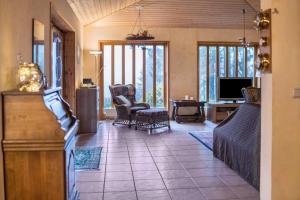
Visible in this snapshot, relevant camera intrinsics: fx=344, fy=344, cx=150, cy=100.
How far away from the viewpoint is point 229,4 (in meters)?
8.64

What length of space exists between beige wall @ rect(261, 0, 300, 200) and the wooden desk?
19.6 feet

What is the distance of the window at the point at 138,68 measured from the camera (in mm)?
9703


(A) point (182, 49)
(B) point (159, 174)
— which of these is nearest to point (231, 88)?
(A) point (182, 49)

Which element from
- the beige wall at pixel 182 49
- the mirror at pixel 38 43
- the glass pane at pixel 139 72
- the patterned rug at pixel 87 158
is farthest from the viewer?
the glass pane at pixel 139 72

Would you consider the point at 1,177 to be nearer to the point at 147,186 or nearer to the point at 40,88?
the point at 40,88

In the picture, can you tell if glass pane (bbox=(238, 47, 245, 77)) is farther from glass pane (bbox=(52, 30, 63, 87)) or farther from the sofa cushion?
glass pane (bbox=(52, 30, 63, 87))

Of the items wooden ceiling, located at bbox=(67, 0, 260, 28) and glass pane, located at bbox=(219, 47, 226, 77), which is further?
glass pane, located at bbox=(219, 47, 226, 77)

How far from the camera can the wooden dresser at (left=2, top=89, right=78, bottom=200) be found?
2416 millimetres

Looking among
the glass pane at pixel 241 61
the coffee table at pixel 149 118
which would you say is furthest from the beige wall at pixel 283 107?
the glass pane at pixel 241 61

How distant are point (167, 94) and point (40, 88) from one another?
7.18m

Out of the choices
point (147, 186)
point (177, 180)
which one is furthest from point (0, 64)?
point (177, 180)

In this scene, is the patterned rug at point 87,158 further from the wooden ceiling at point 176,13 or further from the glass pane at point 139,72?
the glass pane at point 139,72

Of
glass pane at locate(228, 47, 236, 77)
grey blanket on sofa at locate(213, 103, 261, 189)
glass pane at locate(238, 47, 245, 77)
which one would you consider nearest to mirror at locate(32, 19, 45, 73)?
grey blanket on sofa at locate(213, 103, 261, 189)

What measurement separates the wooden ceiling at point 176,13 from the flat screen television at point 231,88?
5.24 feet
